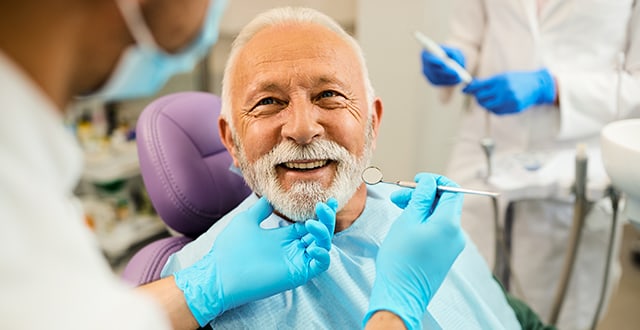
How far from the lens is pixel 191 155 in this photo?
4.42 feet

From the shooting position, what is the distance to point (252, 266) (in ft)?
3.67

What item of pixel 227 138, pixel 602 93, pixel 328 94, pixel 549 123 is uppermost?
pixel 328 94

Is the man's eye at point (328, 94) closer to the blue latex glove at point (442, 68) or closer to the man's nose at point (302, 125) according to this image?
the man's nose at point (302, 125)

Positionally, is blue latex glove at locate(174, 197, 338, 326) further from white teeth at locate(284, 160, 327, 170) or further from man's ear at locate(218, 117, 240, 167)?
man's ear at locate(218, 117, 240, 167)

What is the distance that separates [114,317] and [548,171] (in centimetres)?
144

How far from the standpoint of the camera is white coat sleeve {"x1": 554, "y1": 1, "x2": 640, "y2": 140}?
5.46 feet

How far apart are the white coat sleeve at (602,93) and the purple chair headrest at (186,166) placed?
105 cm

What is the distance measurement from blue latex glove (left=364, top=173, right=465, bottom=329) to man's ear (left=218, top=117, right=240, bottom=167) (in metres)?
0.45

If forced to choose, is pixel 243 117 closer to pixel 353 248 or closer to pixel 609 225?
pixel 353 248

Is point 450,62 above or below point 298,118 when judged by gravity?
below

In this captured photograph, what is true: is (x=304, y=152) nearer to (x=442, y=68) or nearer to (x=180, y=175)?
(x=180, y=175)

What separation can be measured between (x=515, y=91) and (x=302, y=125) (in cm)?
82

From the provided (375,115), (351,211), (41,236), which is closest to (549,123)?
(375,115)

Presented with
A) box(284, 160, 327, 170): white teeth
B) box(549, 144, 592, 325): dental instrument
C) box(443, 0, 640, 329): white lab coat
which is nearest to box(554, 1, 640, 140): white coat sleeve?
box(443, 0, 640, 329): white lab coat
